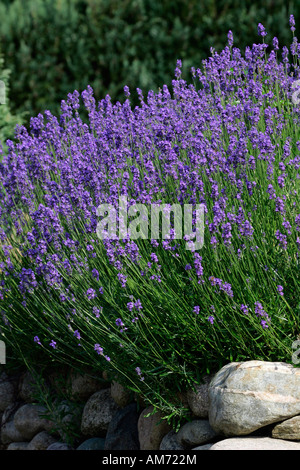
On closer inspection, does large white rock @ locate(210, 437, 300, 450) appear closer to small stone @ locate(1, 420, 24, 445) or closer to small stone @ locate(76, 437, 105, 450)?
small stone @ locate(76, 437, 105, 450)

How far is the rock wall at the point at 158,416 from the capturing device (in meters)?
3.27

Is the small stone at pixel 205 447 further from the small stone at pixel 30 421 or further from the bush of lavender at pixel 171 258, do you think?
the small stone at pixel 30 421

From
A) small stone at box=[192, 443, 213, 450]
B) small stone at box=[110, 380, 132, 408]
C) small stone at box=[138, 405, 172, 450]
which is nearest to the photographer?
small stone at box=[192, 443, 213, 450]

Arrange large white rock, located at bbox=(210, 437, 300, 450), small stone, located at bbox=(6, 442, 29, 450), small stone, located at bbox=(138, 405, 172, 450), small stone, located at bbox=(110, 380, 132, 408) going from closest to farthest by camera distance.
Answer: large white rock, located at bbox=(210, 437, 300, 450) → small stone, located at bbox=(138, 405, 172, 450) → small stone, located at bbox=(110, 380, 132, 408) → small stone, located at bbox=(6, 442, 29, 450)

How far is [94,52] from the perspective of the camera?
27.4ft

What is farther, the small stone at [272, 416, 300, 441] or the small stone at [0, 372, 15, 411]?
the small stone at [0, 372, 15, 411]

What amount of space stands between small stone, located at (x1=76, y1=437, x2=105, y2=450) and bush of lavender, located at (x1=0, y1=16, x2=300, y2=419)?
1.44ft

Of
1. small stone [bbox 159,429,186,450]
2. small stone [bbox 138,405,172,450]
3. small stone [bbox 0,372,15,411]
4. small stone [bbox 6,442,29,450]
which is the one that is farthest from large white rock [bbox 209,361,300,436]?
small stone [bbox 0,372,15,411]

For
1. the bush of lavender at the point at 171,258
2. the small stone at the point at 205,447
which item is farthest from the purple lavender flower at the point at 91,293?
the small stone at the point at 205,447

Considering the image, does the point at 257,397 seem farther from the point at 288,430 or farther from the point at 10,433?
the point at 10,433

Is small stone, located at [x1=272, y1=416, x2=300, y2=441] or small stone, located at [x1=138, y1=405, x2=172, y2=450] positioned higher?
small stone, located at [x1=272, y1=416, x2=300, y2=441]

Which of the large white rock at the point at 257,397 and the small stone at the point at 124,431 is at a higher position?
the large white rock at the point at 257,397

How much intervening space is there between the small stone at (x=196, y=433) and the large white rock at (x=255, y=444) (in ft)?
0.69

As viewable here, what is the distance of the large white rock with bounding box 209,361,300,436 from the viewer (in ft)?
10.7
